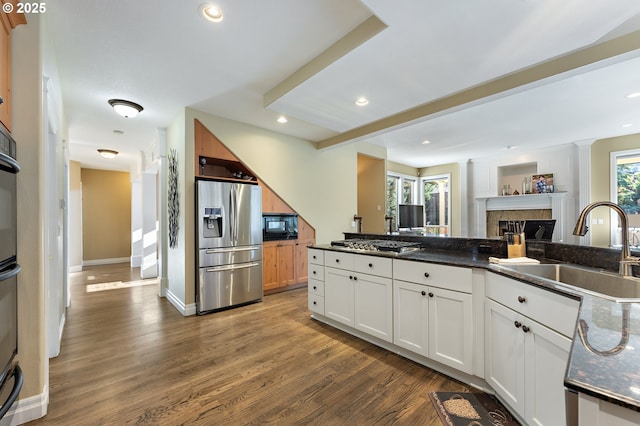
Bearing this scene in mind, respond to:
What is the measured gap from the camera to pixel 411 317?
86.5 inches

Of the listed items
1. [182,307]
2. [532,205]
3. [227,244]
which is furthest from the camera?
[532,205]

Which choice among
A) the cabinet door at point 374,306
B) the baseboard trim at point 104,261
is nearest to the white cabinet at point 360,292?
the cabinet door at point 374,306

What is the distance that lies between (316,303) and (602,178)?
6124 millimetres

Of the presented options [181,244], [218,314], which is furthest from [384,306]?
[181,244]

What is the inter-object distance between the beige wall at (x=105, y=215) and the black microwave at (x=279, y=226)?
5620mm

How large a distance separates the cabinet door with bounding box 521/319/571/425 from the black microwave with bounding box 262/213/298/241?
3.53 meters

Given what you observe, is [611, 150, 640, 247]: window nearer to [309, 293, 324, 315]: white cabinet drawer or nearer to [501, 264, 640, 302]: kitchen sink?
[501, 264, 640, 302]: kitchen sink

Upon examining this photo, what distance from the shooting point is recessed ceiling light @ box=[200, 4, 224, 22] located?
1.85 meters

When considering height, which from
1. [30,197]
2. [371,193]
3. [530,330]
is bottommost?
[530,330]

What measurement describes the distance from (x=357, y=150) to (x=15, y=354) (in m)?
5.29

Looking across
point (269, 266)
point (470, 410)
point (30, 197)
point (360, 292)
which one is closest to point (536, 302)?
point (470, 410)

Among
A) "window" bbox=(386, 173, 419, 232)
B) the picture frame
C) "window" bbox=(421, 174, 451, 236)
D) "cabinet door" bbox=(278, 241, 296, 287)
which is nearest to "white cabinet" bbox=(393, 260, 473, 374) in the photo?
"cabinet door" bbox=(278, 241, 296, 287)

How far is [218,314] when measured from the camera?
3502 mm

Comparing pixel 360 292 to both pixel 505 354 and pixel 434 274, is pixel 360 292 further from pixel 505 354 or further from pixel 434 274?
pixel 505 354
